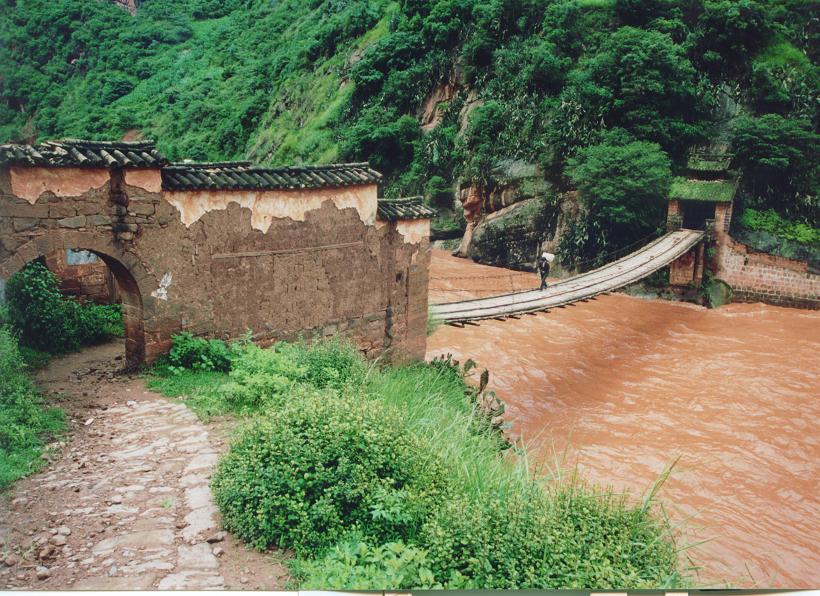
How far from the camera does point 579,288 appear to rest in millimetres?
9906

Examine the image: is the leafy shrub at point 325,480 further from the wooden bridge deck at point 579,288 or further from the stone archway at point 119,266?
the wooden bridge deck at point 579,288

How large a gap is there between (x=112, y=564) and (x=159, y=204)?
347cm

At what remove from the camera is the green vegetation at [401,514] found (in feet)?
11.1

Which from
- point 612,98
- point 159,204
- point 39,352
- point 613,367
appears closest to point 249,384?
point 159,204

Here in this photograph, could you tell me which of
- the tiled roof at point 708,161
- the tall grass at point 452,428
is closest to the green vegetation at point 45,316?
the tall grass at point 452,428

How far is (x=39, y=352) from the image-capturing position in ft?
→ 21.7

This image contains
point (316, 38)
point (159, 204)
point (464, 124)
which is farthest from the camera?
point (316, 38)

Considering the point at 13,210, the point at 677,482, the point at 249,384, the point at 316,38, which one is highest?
the point at 316,38

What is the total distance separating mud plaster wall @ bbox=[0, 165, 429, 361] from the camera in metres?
5.45

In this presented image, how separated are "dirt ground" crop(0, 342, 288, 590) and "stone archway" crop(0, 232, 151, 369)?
3.73ft

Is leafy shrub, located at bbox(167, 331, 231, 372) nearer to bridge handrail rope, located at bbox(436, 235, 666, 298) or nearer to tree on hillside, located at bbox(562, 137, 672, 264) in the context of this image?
bridge handrail rope, located at bbox(436, 235, 666, 298)

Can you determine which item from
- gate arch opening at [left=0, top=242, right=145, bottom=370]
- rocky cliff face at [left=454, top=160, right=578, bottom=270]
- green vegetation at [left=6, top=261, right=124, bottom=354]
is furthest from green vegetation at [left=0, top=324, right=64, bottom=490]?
rocky cliff face at [left=454, top=160, right=578, bottom=270]

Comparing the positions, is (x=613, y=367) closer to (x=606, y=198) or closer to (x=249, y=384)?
(x=606, y=198)

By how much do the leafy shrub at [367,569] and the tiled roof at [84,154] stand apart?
145 inches
